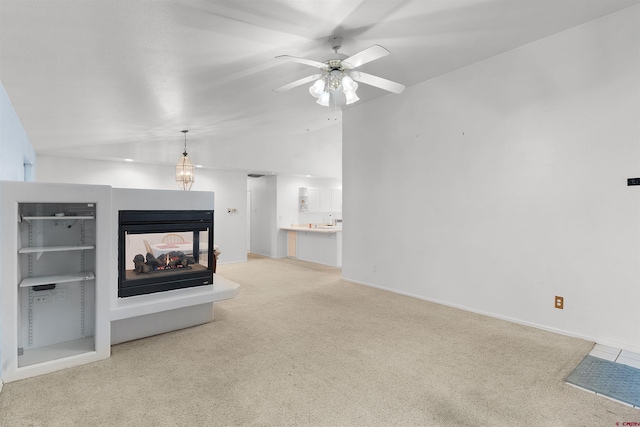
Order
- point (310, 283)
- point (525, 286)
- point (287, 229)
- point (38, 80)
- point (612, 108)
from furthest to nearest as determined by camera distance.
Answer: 1. point (287, 229)
2. point (310, 283)
3. point (525, 286)
4. point (612, 108)
5. point (38, 80)

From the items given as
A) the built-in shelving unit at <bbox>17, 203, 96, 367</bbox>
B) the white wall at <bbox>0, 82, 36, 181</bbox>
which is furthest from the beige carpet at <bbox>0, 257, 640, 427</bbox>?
the white wall at <bbox>0, 82, 36, 181</bbox>

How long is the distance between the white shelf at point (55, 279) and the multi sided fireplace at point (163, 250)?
10.6 inches

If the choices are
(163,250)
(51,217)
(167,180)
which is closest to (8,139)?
(51,217)

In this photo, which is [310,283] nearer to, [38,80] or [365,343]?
[365,343]

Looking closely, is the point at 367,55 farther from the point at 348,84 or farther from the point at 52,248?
the point at 52,248

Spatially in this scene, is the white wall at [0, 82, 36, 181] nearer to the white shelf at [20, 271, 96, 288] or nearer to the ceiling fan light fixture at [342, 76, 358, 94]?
the white shelf at [20, 271, 96, 288]

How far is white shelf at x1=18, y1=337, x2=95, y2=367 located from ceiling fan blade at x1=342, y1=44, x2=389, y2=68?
326 centimetres

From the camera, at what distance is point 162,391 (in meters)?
2.25

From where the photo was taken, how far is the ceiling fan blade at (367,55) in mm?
2434

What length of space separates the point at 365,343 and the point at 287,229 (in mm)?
5760

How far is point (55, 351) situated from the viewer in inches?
106

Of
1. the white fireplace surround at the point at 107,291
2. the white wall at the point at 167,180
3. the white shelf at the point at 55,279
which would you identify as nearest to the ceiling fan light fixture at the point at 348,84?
the white fireplace surround at the point at 107,291

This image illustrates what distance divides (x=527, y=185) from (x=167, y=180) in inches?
266

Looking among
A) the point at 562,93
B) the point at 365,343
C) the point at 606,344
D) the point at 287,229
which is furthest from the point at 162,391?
the point at 287,229
